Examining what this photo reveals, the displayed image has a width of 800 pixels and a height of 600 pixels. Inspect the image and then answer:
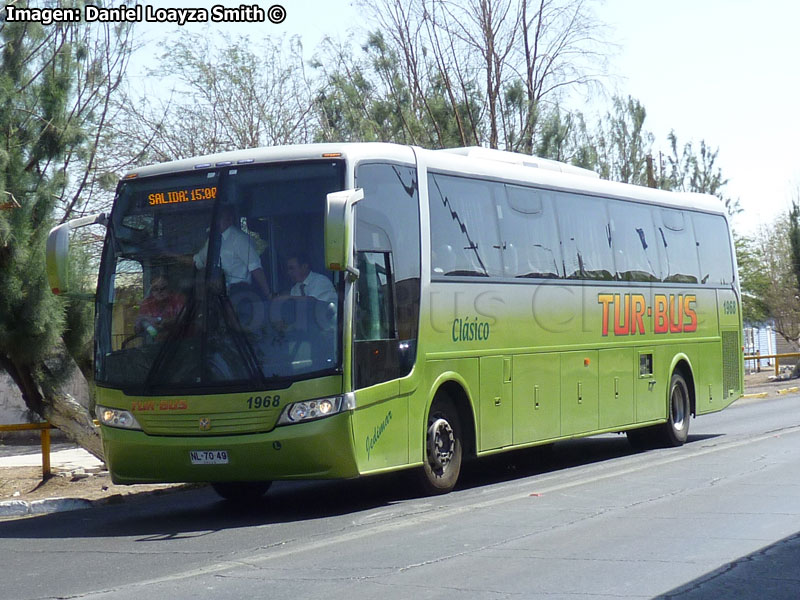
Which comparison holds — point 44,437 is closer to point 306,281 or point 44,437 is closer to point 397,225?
point 306,281

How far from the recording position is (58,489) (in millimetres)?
13484

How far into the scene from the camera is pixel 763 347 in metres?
83.7

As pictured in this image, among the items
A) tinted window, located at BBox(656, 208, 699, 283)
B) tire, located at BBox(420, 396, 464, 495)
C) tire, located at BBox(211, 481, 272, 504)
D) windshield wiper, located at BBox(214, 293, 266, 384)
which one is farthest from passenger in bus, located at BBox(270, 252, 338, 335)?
tinted window, located at BBox(656, 208, 699, 283)

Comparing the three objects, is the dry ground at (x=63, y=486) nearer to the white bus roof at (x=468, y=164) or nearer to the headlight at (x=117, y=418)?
the headlight at (x=117, y=418)

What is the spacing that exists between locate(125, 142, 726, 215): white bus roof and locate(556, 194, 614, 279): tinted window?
20 centimetres

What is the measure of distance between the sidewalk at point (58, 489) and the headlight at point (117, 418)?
5.21 feet

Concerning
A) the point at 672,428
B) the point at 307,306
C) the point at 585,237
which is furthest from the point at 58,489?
the point at 672,428

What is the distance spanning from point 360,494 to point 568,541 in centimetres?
420

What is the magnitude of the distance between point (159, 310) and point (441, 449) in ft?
10.6

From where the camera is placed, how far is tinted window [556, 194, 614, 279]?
14359mm

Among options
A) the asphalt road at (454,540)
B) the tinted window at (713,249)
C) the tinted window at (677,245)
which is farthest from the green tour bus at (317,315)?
the tinted window at (713,249)

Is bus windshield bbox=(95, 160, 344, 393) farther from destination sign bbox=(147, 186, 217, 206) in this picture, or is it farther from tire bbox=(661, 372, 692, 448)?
tire bbox=(661, 372, 692, 448)

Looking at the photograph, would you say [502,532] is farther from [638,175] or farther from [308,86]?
[638,175]

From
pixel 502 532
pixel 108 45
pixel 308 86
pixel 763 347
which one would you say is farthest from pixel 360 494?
pixel 763 347
